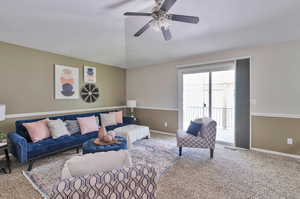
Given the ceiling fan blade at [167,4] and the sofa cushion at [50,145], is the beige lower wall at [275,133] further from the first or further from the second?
the sofa cushion at [50,145]

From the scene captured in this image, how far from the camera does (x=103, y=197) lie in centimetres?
100

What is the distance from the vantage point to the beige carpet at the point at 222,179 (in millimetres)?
1971

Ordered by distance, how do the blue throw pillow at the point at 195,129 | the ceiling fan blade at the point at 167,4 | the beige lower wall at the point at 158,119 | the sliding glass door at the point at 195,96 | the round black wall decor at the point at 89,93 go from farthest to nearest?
1. the beige lower wall at the point at 158,119
2. the round black wall decor at the point at 89,93
3. the sliding glass door at the point at 195,96
4. the blue throw pillow at the point at 195,129
5. the ceiling fan blade at the point at 167,4

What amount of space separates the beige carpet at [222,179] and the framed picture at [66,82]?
5.57 feet

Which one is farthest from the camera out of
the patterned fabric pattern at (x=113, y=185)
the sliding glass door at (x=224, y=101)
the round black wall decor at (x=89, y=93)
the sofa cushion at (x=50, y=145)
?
the round black wall decor at (x=89, y=93)

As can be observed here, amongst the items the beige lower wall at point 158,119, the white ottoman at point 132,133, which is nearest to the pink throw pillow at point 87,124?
the white ottoman at point 132,133

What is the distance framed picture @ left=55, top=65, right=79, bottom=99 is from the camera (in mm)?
3936

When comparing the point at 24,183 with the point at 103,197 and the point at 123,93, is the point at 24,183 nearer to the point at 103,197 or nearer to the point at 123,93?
the point at 103,197

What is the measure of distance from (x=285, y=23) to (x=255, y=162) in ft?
8.80

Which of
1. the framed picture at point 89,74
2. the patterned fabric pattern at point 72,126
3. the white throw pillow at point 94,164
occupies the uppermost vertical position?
the framed picture at point 89,74

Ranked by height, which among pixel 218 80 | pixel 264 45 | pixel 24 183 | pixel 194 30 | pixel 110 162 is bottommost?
pixel 24 183

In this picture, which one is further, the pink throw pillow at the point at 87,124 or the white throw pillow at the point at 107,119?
the white throw pillow at the point at 107,119

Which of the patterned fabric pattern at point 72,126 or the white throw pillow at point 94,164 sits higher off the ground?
the white throw pillow at point 94,164

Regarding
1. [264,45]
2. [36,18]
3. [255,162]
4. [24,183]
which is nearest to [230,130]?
[255,162]
